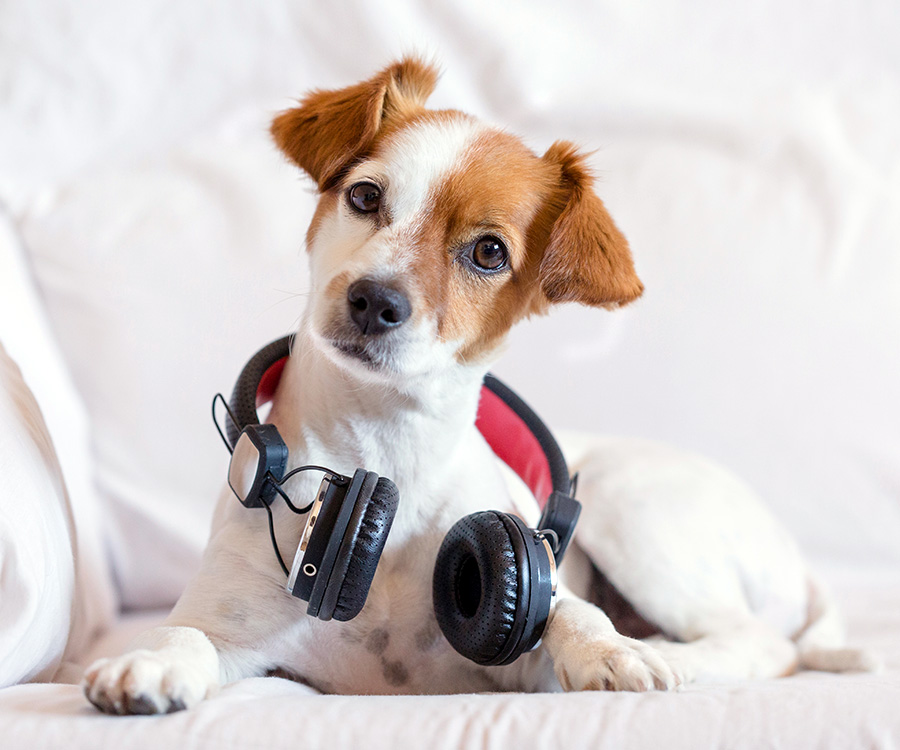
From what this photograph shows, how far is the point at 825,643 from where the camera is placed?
2090mm

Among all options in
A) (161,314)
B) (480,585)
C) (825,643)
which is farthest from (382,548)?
(161,314)

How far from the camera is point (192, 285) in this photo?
2650 mm

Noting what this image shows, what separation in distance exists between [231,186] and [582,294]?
154 cm

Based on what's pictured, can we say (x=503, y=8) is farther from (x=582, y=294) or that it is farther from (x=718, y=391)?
(x=582, y=294)

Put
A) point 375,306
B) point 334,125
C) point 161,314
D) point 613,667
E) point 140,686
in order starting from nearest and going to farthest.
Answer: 1. point 140,686
2. point 613,667
3. point 375,306
4. point 334,125
5. point 161,314

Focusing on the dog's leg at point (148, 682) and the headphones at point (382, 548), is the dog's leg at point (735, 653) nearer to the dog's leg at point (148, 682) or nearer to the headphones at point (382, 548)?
the headphones at point (382, 548)

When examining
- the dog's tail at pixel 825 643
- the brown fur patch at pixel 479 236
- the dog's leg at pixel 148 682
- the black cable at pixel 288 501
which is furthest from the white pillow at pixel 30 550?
the dog's tail at pixel 825 643

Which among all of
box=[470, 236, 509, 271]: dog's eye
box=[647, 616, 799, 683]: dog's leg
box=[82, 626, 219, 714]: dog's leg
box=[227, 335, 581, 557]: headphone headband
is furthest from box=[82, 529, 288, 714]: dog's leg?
box=[647, 616, 799, 683]: dog's leg

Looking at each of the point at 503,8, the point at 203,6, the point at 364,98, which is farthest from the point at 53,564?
the point at 503,8

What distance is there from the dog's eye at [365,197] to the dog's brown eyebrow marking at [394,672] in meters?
0.79

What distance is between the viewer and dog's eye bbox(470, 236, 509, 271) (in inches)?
62.2

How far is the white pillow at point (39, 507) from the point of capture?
4.64 ft

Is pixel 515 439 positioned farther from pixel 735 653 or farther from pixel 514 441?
pixel 735 653

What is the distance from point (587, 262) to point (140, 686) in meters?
A: 0.98
